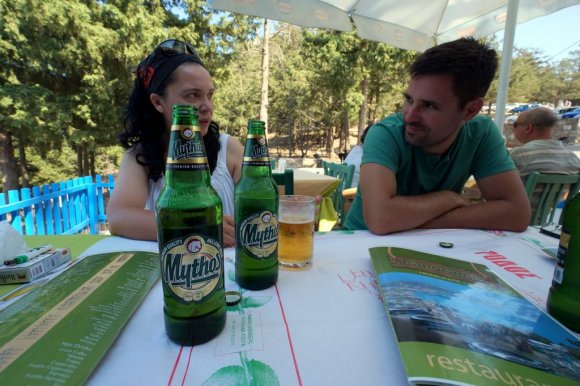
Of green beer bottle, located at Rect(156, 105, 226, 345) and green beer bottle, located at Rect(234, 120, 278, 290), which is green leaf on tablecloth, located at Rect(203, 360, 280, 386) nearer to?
green beer bottle, located at Rect(156, 105, 226, 345)

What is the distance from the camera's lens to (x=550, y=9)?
2.86 metres

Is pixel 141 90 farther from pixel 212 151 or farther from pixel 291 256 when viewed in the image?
pixel 291 256

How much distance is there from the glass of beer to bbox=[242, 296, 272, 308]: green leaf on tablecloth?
179mm

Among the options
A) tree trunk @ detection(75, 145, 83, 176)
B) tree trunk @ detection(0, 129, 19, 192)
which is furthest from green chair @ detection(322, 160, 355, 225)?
tree trunk @ detection(0, 129, 19, 192)

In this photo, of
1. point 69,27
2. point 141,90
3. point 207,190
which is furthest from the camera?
point 69,27

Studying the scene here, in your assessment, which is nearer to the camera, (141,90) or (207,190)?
(207,190)

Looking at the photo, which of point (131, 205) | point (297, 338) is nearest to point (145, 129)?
point (131, 205)

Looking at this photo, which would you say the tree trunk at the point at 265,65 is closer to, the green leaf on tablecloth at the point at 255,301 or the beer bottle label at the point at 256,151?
the beer bottle label at the point at 256,151

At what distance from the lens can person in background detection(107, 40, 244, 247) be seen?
135 centimetres

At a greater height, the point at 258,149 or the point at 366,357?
the point at 258,149

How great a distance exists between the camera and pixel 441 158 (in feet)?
5.38

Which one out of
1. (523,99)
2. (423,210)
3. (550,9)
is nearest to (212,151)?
(423,210)

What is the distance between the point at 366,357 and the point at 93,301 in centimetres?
58

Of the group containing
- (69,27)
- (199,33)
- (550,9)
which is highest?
(199,33)
